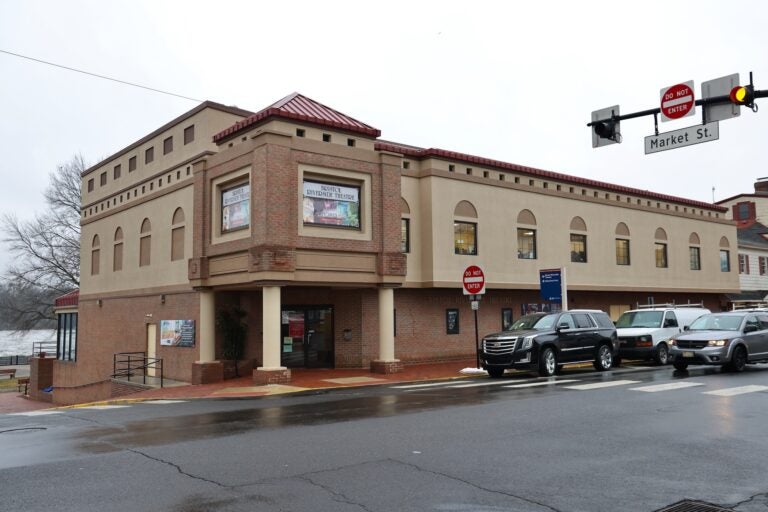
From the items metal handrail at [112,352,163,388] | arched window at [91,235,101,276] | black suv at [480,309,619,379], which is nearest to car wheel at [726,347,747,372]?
black suv at [480,309,619,379]

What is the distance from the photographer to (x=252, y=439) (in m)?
9.20

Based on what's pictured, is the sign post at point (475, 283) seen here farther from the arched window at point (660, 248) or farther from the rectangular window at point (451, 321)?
the arched window at point (660, 248)

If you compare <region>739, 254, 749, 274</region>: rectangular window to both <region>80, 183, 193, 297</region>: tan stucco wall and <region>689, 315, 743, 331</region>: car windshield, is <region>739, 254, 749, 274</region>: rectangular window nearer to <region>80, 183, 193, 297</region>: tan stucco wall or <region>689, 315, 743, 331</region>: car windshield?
<region>689, 315, 743, 331</region>: car windshield

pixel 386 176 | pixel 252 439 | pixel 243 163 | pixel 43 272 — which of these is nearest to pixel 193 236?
pixel 243 163

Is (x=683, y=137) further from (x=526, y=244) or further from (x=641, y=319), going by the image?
(x=526, y=244)

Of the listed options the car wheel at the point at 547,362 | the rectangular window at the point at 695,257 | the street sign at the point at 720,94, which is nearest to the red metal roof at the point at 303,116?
the car wheel at the point at 547,362

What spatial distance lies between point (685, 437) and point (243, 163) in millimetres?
15215

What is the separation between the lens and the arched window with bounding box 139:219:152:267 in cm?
2755

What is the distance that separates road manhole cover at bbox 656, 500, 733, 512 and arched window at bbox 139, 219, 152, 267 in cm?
2510

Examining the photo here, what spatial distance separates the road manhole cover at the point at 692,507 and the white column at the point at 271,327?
561 inches

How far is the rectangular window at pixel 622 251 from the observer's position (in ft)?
108

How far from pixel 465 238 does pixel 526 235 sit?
3.92 metres

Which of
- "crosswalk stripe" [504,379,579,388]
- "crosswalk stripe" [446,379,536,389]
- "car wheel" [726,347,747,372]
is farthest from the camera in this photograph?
"car wheel" [726,347,747,372]

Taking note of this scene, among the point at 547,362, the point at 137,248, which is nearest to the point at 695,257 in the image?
the point at 547,362
